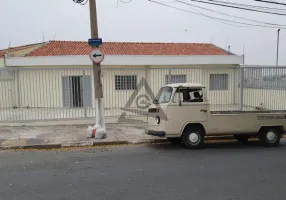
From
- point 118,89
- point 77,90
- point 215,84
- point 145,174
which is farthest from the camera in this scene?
point 215,84

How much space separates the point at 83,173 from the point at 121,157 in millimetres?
1528

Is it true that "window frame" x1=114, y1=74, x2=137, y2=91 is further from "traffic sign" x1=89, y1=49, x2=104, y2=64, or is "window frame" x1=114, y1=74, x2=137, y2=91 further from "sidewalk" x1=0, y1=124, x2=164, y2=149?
"traffic sign" x1=89, y1=49, x2=104, y2=64

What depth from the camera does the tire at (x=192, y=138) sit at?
25.5 ft

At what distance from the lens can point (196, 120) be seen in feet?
25.3

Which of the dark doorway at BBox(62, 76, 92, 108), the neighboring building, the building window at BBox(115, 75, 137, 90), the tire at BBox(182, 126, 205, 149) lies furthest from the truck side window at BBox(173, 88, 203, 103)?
the dark doorway at BBox(62, 76, 92, 108)

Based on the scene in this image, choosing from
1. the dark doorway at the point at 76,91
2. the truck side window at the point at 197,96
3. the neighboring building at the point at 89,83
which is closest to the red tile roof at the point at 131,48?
the neighboring building at the point at 89,83

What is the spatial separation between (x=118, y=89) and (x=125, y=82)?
1.42 ft

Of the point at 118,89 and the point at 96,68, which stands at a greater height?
the point at 96,68

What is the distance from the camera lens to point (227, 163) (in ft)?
20.6

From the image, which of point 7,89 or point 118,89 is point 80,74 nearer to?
point 118,89

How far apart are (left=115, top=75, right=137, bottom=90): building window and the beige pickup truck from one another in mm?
3752

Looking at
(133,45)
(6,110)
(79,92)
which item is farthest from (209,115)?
(133,45)

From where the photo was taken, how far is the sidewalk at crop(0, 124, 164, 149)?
28.0ft

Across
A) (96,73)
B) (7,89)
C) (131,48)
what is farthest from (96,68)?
(131,48)
